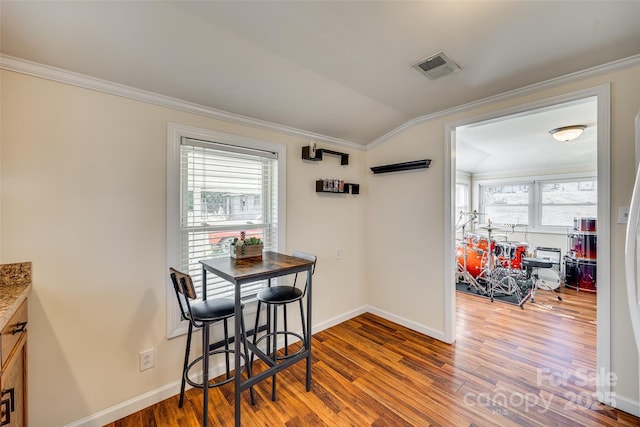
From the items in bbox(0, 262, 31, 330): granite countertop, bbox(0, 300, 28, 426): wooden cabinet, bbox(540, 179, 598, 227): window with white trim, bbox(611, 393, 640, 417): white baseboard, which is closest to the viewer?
bbox(0, 300, 28, 426): wooden cabinet

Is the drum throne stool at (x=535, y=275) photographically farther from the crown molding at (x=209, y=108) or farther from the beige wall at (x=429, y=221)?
the crown molding at (x=209, y=108)

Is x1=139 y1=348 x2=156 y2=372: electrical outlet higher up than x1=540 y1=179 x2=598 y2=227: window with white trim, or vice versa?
x1=540 y1=179 x2=598 y2=227: window with white trim

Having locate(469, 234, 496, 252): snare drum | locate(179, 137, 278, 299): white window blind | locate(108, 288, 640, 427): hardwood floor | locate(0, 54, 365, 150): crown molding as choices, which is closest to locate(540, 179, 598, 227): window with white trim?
locate(469, 234, 496, 252): snare drum

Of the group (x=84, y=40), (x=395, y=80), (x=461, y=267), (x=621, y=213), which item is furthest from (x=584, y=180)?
(x=84, y=40)

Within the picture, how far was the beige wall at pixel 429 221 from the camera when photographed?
1.75m

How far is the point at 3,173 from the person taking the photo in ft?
4.54

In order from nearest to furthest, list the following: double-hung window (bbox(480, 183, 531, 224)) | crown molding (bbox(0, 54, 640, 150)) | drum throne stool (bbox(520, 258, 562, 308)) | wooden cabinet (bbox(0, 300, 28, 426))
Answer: wooden cabinet (bbox(0, 300, 28, 426)), crown molding (bbox(0, 54, 640, 150)), drum throne stool (bbox(520, 258, 562, 308)), double-hung window (bbox(480, 183, 531, 224))

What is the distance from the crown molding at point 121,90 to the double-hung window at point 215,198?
0.49ft

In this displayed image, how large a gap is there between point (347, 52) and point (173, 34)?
105 centimetres

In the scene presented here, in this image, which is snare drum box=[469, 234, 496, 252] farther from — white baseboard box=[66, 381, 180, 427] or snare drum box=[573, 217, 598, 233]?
white baseboard box=[66, 381, 180, 427]

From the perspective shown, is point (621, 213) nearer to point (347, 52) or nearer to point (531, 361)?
point (531, 361)

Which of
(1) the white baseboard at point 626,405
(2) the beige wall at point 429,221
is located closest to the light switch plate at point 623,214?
(2) the beige wall at point 429,221

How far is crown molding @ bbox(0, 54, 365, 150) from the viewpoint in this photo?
1414 mm

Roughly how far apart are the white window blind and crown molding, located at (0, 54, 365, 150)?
231 millimetres
